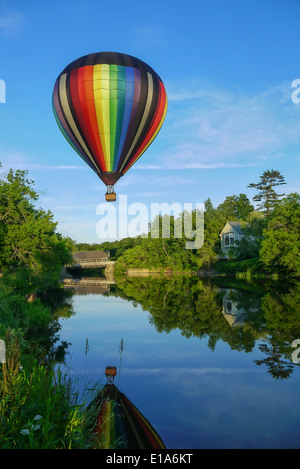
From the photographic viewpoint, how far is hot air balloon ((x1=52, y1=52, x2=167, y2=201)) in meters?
16.1

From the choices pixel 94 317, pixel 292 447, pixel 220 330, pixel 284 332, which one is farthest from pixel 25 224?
pixel 292 447

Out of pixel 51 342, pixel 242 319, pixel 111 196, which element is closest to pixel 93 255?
pixel 242 319

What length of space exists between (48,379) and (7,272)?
23180 mm

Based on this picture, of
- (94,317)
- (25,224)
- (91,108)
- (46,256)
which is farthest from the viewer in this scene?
(46,256)

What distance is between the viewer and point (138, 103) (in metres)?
16.5

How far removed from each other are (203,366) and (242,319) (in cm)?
760

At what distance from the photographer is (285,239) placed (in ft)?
119

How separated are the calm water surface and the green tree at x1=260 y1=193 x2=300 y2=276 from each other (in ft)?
44.0

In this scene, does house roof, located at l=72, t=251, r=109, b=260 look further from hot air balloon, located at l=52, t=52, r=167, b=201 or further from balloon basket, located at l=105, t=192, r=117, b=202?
hot air balloon, located at l=52, t=52, r=167, b=201

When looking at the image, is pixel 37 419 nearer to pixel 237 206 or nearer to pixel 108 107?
pixel 108 107

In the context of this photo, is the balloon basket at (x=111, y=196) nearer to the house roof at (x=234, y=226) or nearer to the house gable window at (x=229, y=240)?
the house gable window at (x=229, y=240)

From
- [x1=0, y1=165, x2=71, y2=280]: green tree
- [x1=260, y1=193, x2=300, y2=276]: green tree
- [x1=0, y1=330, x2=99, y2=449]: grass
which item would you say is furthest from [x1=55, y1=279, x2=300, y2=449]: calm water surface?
[x1=260, y1=193, x2=300, y2=276]: green tree

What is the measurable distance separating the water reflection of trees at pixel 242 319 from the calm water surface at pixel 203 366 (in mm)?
46
